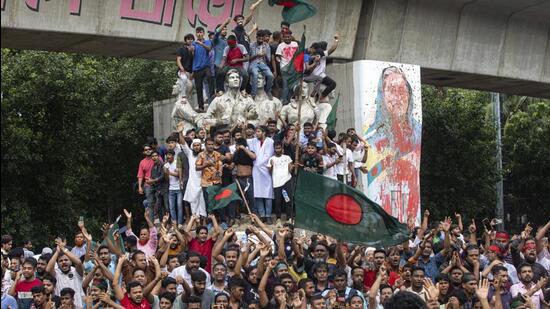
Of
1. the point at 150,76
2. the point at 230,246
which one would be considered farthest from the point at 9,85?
the point at 230,246

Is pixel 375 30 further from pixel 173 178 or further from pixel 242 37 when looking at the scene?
pixel 173 178

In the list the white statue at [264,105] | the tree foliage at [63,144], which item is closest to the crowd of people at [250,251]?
the white statue at [264,105]

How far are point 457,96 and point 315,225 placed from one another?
68.8 ft

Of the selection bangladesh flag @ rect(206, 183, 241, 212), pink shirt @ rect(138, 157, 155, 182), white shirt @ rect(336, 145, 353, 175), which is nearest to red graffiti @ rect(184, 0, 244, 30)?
white shirt @ rect(336, 145, 353, 175)

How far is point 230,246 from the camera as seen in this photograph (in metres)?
11.7

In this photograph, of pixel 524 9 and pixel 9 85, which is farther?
pixel 524 9

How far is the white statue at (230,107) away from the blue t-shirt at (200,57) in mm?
441

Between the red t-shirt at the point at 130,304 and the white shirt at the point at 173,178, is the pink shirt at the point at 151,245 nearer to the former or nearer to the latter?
the red t-shirt at the point at 130,304

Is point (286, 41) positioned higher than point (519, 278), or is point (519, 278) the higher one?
point (286, 41)

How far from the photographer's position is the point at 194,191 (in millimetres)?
16438

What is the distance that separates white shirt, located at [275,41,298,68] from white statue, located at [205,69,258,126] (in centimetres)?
91

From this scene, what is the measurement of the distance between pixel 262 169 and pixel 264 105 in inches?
93.4

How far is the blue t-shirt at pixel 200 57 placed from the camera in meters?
18.2

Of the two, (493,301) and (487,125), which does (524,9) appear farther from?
(493,301)
